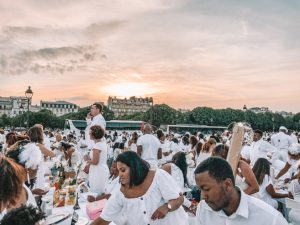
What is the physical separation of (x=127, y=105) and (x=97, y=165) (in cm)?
18106

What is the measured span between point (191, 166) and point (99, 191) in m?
4.06

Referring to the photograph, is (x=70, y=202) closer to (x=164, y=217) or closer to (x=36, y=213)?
(x=164, y=217)

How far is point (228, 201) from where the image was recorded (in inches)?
78.8

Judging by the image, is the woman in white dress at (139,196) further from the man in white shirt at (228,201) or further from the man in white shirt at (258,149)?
the man in white shirt at (258,149)

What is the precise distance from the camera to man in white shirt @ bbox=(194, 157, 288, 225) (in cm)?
197

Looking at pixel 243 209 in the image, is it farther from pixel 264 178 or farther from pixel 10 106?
pixel 10 106

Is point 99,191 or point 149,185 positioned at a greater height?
point 149,185

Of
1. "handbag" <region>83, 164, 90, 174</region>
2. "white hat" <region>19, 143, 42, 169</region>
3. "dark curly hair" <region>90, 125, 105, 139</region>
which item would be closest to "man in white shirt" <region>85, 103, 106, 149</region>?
"handbag" <region>83, 164, 90, 174</region>

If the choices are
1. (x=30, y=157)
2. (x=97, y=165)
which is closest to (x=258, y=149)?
(x=97, y=165)

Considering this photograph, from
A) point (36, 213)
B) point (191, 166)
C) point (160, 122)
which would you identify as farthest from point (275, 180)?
point (160, 122)

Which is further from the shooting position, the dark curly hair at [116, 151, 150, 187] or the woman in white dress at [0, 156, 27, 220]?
the dark curly hair at [116, 151, 150, 187]

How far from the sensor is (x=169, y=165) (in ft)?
18.5

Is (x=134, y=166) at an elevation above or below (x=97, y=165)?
above

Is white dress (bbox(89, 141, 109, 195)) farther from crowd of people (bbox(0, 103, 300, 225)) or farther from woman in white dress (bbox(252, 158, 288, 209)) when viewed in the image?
woman in white dress (bbox(252, 158, 288, 209))
